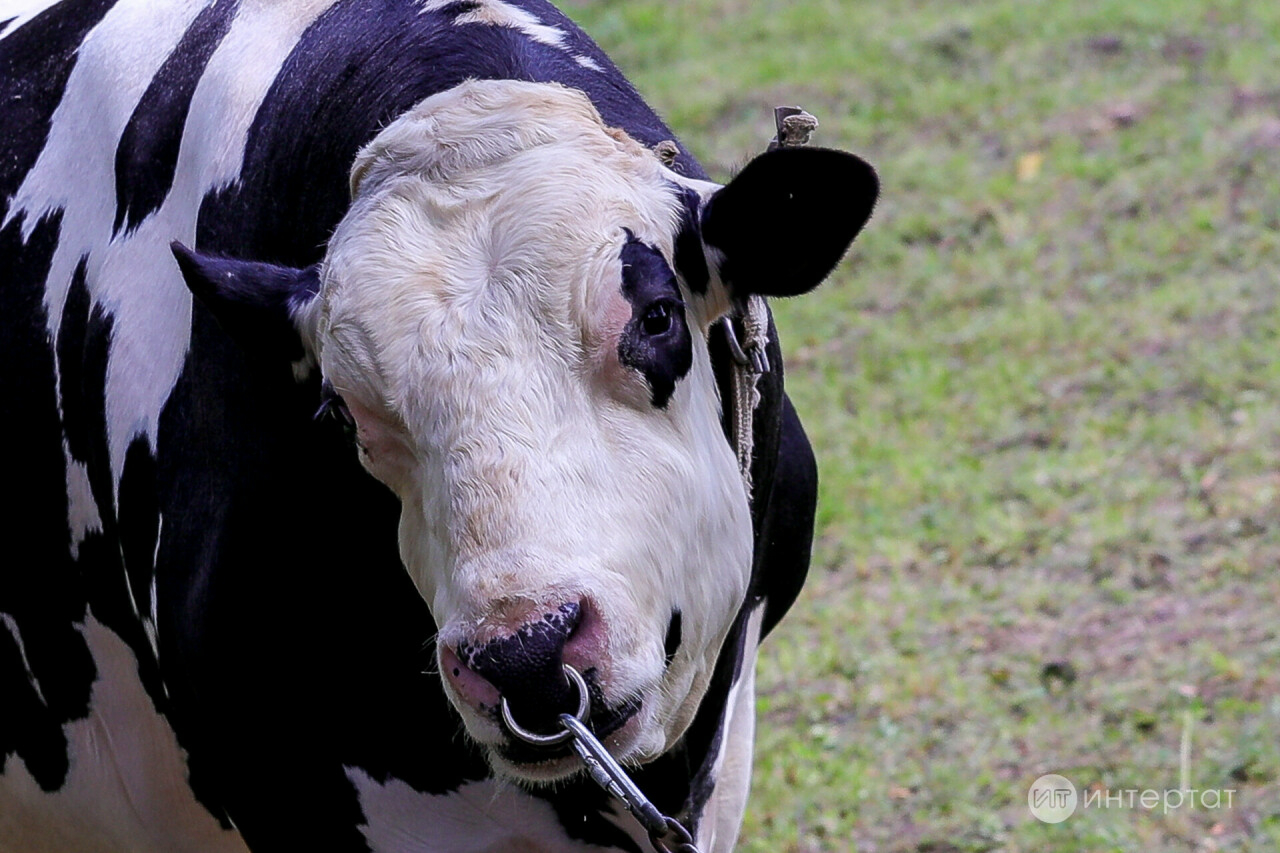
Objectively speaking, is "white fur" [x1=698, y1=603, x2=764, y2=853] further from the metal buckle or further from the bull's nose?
the bull's nose

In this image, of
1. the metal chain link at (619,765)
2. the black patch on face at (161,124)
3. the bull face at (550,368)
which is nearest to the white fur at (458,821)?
the metal chain link at (619,765)

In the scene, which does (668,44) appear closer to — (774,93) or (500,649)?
(774,93)

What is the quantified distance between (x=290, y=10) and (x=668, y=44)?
7.62 m

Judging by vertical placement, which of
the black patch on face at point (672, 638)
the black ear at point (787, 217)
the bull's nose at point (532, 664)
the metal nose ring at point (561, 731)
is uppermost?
the black ear at point (787, 217)

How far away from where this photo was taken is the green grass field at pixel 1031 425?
450cm

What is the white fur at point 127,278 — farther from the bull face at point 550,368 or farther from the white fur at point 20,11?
the bull face at point 550,368

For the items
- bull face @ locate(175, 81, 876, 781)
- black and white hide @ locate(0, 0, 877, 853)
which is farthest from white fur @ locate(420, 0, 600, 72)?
bull face @ locate(175, 81, 876, 781)

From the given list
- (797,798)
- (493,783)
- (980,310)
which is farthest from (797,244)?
(980,310)

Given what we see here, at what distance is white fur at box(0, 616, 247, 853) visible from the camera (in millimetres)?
3158

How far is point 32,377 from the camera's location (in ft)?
10.4

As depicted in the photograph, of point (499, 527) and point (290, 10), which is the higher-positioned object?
point (290, 10)

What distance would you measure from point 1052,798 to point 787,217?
2412mm

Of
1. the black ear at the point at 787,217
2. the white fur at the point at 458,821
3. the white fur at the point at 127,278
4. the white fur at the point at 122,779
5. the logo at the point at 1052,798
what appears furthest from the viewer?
the logo at the point at 1052,798

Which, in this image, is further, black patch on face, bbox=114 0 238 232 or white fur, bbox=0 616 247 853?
white fur, bbox=0 616 247 853
